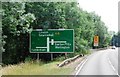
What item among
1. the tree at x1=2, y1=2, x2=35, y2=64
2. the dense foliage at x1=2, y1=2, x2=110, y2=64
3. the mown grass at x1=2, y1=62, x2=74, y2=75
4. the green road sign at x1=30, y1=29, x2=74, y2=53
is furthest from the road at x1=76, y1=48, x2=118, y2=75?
the tree at x1=2, y1=2, x2=35, y2=64

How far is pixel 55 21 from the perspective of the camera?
1855 inches

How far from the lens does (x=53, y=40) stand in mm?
36562

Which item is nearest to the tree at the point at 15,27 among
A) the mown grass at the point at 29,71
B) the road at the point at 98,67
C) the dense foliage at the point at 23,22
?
the dense foliage at the point at 23,22

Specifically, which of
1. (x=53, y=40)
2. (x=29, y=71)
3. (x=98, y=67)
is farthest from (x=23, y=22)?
(x=98, y=67)

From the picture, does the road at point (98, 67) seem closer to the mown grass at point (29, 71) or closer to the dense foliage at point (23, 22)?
the mown grass at point (29, 71)

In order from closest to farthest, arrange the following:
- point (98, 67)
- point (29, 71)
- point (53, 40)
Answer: point (29, 71), point (53, 40), point (98, 67)

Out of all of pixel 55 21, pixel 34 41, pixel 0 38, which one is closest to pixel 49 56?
pixel 55 21

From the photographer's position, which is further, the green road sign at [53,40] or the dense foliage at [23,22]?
the green road sign at [53,40]

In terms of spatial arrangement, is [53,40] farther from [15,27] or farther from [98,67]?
[98,67]

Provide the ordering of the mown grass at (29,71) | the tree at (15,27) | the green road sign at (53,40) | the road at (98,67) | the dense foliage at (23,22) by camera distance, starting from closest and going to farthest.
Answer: the mown grass at (29,71) < the tree at (15,27) < the road at (98,67) < the dense foliage at (23,22) < the green road sign at (53,40)

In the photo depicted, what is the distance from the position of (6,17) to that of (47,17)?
13772 mm

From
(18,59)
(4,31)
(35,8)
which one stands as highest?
(35,8)

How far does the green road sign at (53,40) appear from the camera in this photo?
36188 mm

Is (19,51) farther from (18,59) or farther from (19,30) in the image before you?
(19,30)
